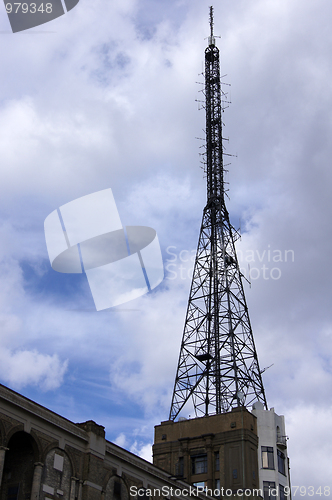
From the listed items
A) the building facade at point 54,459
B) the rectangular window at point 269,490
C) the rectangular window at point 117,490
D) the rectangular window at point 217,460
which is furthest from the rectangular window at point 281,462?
the rectangular window at point 117,490

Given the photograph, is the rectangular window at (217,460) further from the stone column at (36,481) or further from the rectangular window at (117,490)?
the stone column at (36,481)

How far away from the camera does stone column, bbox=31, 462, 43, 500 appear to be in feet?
128

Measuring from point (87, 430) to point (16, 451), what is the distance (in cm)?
587

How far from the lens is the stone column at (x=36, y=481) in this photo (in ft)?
128

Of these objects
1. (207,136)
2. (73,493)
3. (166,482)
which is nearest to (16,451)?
(73,493)

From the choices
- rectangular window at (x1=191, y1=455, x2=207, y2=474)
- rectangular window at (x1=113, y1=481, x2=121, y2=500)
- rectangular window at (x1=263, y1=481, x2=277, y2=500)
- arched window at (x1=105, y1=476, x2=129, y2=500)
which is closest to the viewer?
arched window at (x1=105, y1=476, x2=129, y2=500)

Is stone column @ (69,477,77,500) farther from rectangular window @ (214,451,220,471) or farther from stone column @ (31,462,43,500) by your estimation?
rectangular window @ (214,451,220,471)

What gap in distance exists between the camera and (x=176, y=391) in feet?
231

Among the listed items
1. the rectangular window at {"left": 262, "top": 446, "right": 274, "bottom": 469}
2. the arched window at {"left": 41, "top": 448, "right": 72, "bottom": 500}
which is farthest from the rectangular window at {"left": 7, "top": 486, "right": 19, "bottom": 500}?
the rectangular window at {"left": 262, "top": 446, "right": 274, "bottom": 469}

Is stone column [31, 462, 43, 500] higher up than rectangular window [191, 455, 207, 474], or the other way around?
rectangular window [191, 455, 207, 474]

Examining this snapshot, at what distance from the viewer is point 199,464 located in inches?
2516

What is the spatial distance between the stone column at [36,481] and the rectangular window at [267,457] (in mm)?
29796

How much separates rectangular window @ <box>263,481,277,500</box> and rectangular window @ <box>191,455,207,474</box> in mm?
6366

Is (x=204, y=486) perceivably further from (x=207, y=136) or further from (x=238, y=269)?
(x=207, y=136)
